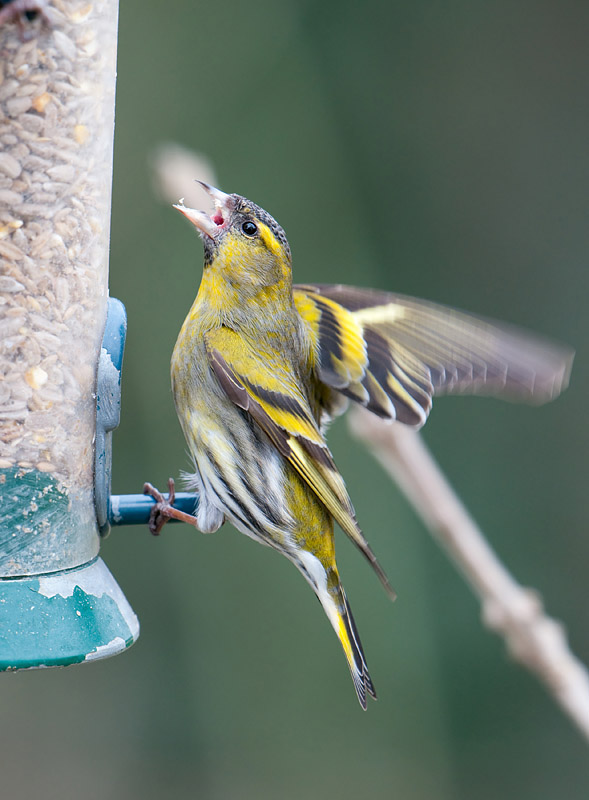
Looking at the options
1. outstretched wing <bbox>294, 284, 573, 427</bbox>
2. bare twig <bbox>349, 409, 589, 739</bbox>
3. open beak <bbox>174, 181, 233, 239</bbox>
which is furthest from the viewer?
outstretched wing <bbox>294, 284, 573, 427</bbox>

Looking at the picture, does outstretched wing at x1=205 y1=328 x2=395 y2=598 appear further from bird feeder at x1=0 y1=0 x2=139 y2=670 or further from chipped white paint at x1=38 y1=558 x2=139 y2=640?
chipped white paint at x1=38 y1=558 x2=139 y2=640

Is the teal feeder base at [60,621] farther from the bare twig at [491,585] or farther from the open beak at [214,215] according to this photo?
the open beak at [214,215]

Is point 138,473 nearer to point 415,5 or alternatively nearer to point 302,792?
point 302,792

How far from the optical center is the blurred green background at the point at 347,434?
688cm

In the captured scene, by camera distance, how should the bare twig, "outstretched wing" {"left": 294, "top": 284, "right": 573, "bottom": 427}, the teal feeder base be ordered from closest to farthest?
the teal feeder base
the bare twig
"outstretched wing" {"left": 294, "top": 284, "right": 573, "bottom": 427}

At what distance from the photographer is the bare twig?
3.29m

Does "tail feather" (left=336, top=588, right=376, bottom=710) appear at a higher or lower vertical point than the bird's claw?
lower

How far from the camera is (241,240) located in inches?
147

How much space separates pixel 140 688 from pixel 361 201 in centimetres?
340

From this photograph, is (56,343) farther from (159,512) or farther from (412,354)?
(412,354)

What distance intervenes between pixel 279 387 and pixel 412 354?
0.62 m

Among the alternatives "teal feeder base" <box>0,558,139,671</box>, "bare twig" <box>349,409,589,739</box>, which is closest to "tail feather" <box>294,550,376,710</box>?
"bare twig" <box>349,409,589,739</box>

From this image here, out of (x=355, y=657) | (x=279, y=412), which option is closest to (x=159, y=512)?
(x=279, y=412)

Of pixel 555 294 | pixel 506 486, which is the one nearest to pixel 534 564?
pixel 506 486
